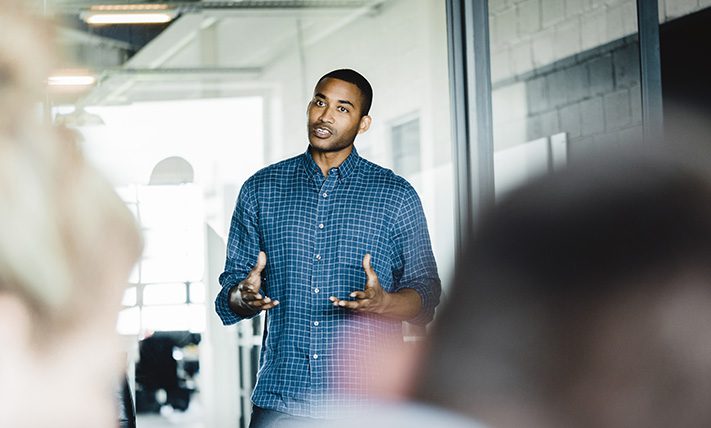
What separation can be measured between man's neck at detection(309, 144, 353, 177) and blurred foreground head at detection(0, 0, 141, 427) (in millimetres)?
698

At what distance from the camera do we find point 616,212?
0.37m

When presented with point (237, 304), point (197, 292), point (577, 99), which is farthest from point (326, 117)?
point (197, 292)

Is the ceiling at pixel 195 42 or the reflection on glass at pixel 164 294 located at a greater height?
the ceiling at pixel 195 42

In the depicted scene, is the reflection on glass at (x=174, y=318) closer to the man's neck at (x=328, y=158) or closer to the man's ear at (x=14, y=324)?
the man's neck at (x=328, y=158)

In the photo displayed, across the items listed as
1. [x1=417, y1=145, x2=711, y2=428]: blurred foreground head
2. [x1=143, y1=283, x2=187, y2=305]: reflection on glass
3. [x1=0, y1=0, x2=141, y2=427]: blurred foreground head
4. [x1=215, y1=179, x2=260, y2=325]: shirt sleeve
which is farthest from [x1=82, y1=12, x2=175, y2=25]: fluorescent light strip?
[x1=417, y1=145, x2=711, y2=428]: blurred foreground head

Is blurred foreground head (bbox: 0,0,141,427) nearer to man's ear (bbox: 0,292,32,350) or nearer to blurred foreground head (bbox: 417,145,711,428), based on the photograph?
man's ear (bbox: 0,292,32,350)

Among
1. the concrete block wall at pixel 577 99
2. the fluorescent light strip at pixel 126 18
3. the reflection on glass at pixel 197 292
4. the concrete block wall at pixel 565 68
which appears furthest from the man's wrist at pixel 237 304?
the fluorescent light strip at pixel 126 18

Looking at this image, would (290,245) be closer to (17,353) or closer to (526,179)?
(17,353)

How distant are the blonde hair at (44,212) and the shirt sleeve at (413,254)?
0.77 meters

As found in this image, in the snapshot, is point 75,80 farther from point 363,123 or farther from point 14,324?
point 14,324

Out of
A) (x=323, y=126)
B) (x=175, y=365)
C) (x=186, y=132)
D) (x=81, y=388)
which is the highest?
(x=186, y=132)

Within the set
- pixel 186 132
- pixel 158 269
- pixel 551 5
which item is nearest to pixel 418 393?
pixel 551 5

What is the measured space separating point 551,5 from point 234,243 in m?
2.09

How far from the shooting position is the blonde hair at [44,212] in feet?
4.52
